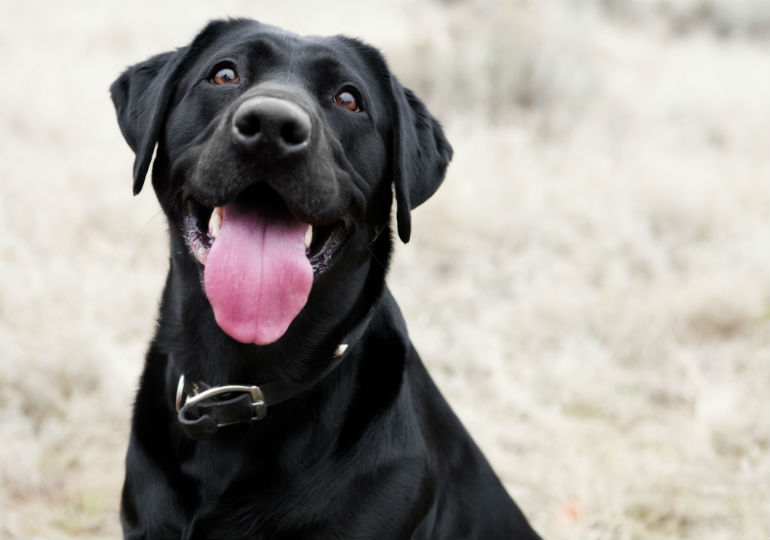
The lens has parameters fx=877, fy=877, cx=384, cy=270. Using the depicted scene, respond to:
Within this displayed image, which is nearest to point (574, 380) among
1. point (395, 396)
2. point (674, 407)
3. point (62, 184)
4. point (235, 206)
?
point (674, 407)

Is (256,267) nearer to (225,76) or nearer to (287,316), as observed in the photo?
(287,316)

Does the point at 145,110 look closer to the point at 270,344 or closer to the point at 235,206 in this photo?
the point at 235,206

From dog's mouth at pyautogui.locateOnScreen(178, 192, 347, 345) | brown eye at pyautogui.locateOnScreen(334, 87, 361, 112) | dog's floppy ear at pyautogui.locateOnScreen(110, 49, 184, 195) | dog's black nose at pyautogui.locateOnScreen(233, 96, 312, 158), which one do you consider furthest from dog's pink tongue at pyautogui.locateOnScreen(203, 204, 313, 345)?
brown eye at pyautogui.locateOnScreen(334, 87, 361, 112)

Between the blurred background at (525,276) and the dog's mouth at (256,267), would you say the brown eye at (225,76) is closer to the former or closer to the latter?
the dog's mouth at (256,267)

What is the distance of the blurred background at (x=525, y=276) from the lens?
3473 millimetres

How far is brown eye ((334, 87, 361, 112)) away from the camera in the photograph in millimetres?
2387

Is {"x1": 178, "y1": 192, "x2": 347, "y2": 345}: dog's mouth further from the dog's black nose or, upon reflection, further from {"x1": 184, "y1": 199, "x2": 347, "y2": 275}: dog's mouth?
the dog's black nose

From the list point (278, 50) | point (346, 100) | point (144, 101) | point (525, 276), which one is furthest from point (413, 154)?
point (525, 276)

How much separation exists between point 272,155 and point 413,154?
0.53 m

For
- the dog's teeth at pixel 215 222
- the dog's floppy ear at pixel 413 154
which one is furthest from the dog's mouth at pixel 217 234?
the dog's floppy ear at pixel 413 154

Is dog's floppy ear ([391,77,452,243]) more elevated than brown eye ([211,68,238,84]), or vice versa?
brown eye ([211,68,238,84])

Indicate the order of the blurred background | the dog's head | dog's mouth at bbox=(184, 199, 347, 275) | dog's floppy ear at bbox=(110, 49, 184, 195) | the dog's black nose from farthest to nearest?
1. the blurred background
2. dog's floppy ear at bbox=(110, 49, 184, 195)
3. dog's mouth at bbox=(184, 199, 347, 275)
4. the dog's head
5. the dog's black nose

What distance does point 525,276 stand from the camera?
5273 millimetres

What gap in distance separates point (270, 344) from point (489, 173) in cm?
437
